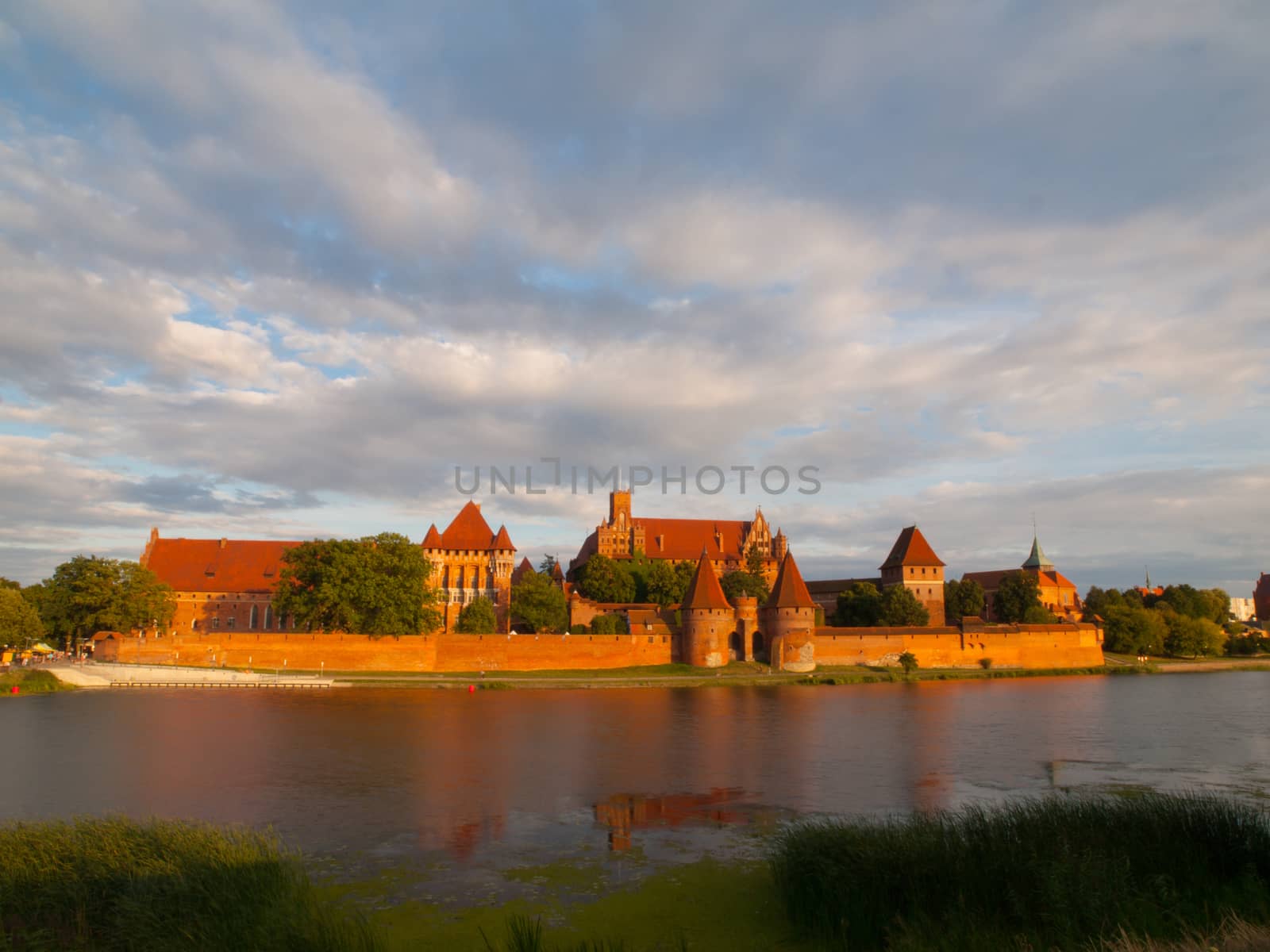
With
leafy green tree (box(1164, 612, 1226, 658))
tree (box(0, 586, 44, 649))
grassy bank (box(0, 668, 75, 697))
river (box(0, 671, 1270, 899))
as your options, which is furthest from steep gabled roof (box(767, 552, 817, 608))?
tree (box(0, 586, 44, 649))

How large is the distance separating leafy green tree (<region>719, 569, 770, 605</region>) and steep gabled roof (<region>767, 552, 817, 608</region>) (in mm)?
6655

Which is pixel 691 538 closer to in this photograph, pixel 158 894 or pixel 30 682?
pixel 30 682

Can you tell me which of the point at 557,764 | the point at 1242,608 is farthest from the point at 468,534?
the point at 1242,608

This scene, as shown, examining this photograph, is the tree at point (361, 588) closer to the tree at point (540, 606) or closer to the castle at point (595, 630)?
the castle at point (595, 630)

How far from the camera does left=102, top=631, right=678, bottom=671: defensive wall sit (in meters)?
42.2

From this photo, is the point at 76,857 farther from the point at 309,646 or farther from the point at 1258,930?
the point at 309,646

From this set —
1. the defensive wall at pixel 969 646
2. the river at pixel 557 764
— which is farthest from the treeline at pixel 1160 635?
the river at pixel 557 764

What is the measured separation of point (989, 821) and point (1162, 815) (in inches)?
73.9

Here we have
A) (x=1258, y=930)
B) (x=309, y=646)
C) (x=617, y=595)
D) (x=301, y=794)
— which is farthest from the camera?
(x=617, y=595)

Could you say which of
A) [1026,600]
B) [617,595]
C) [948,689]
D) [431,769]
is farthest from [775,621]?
[431,769]

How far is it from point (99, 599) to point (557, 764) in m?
35.7

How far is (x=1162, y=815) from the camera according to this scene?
9.70 m

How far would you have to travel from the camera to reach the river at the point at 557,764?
1238 centimetres

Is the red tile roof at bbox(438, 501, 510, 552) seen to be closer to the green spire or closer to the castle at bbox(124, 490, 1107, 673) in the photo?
the castle at bbox(124, 490, 1107, 673)
